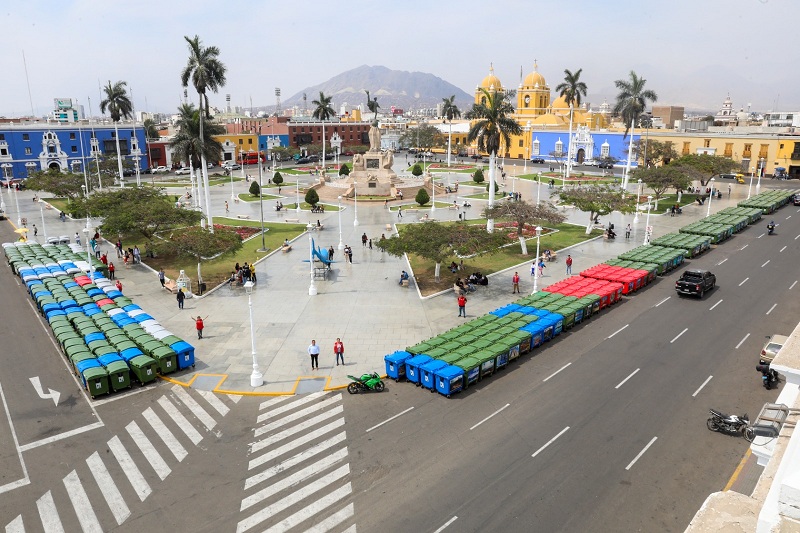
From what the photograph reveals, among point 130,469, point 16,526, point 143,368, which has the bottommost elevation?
point 16,526

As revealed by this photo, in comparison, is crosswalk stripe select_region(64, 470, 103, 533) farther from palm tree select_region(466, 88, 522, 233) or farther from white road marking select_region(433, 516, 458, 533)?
palm tree select_region(466, 88, 522, 233)

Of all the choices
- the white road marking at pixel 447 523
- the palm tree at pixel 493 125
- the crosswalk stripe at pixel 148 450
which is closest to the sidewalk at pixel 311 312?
the crosswalk stripe at pixel 148 450

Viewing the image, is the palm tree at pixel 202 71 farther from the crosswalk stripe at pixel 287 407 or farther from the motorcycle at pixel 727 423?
the motorcycle at pixel 727 423

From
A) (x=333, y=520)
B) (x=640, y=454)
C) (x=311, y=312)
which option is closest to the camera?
(x=333, y=520)

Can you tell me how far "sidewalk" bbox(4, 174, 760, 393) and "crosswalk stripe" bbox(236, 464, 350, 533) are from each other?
18.9ft

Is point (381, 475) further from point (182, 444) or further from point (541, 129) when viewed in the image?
point (541, 129)

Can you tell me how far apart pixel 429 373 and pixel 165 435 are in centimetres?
974

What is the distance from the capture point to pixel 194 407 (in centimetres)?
2027

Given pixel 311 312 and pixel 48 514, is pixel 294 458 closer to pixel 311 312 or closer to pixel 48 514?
pixel 48 514

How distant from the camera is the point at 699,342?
2556 centimetres

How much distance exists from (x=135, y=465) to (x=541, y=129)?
11117 cm

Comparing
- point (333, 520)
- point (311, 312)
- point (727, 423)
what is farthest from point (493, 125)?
point (333, 520)

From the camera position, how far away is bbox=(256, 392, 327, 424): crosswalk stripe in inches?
767

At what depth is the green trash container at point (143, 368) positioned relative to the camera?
2166 centimetres
